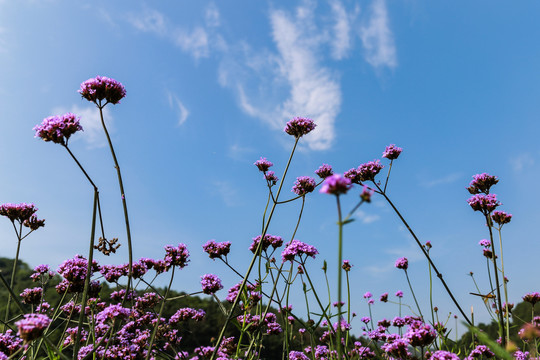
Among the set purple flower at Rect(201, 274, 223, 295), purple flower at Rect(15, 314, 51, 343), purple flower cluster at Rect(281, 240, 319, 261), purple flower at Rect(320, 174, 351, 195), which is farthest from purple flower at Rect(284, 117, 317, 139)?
purple flower at Rect(15, 314, 51, 343)

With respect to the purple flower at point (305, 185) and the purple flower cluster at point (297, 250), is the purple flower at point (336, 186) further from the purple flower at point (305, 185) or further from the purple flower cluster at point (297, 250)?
the purple flower at point (305, 185)

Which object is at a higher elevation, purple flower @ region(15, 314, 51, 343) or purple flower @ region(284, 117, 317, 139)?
purple flower @ region(284, 117, 317, 139)

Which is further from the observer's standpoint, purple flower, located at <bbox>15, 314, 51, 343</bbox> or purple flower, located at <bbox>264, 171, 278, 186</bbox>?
purple flower, located at <bbox>264, 171, 278, 186</bbox>

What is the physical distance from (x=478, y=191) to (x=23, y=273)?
4017 cm

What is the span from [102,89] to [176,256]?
6.63 ft

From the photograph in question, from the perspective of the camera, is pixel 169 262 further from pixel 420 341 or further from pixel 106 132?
pixel 420 341

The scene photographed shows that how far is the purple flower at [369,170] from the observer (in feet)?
17.4

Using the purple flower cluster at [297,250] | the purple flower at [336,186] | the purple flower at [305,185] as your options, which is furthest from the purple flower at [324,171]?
the purple flower at [336,186]

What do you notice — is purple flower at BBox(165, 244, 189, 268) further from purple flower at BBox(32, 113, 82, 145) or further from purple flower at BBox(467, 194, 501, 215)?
purple flower at BBox(467, 194, 501, 215)

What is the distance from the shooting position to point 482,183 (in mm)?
5141

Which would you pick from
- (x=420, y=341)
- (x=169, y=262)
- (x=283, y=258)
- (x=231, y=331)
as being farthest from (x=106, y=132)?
(x=231, y=331)

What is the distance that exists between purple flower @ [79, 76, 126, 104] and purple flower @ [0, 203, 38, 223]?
1.98 m

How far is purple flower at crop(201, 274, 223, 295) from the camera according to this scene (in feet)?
14.5

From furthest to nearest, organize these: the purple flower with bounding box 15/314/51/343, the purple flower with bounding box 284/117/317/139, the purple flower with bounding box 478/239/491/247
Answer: the purple flower with bounding box 478/239/491/247 < the purple flower with bounding box 284/117/317/139 < the purple flower with bounding box 15/314/51/343
